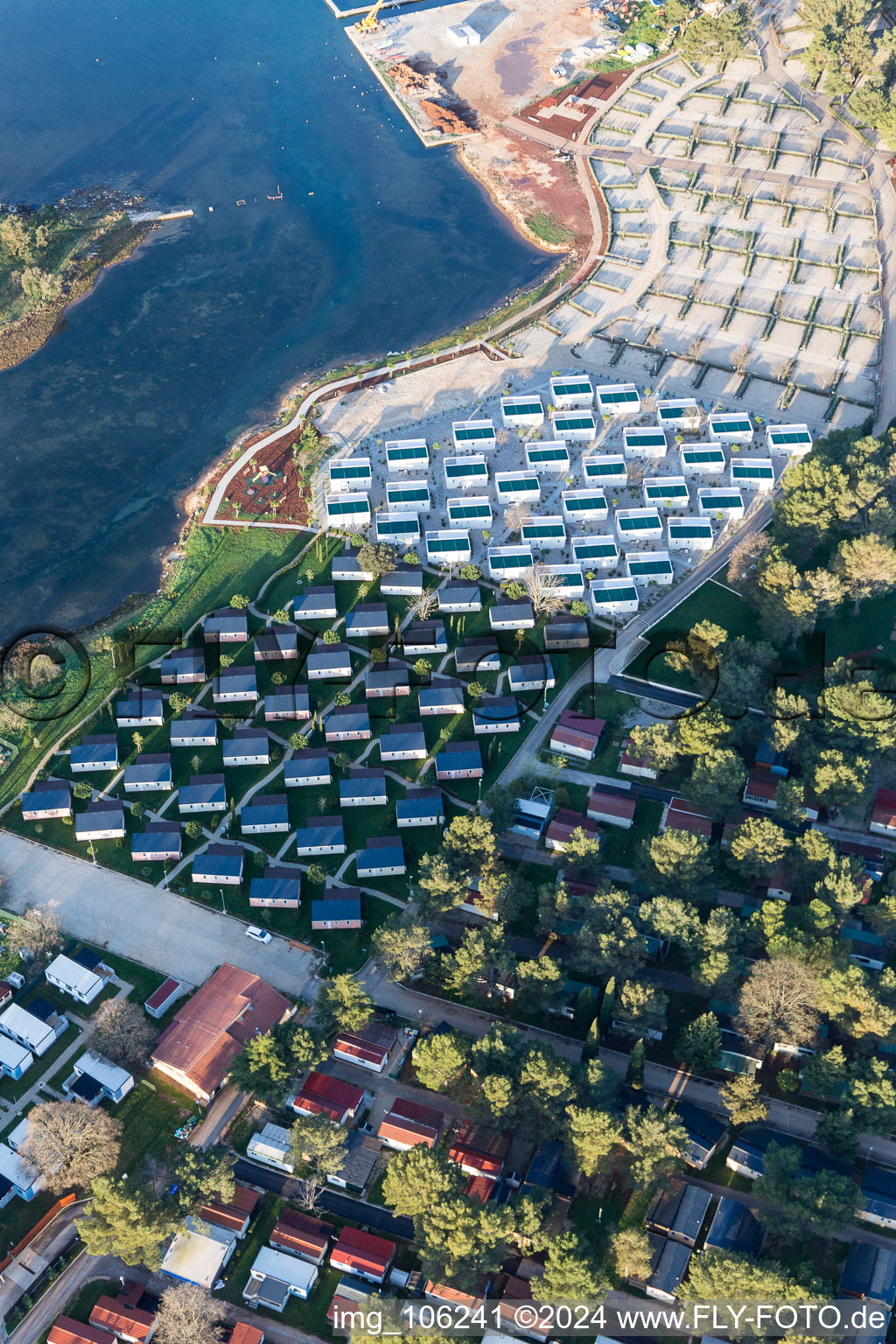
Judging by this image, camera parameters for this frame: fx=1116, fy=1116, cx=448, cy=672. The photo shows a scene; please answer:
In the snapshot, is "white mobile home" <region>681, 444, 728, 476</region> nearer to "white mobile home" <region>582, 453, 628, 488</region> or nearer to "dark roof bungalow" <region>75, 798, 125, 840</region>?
"white mobile home" <region>582, 453, 628, 488</region>

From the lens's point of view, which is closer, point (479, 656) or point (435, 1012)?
point (435, 1012)

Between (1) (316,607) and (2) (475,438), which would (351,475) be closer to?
(2) (475,438)

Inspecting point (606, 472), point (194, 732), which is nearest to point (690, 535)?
point (606, 472)

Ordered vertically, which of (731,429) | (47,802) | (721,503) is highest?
(731,429)

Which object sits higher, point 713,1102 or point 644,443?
point 644,443

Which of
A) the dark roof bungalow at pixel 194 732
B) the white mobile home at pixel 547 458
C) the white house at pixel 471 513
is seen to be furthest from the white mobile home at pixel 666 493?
the dark roof bungalow at pixel 194 732

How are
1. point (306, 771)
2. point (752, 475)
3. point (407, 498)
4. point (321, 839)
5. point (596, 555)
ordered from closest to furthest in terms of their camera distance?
point (321, 839), point (306, 771), point (596, 555), point (407, 498), point (752, 475)

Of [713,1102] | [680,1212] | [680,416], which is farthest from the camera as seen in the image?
[680,416]

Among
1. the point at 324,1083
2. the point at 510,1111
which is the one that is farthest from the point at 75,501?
the point at 510,1111
